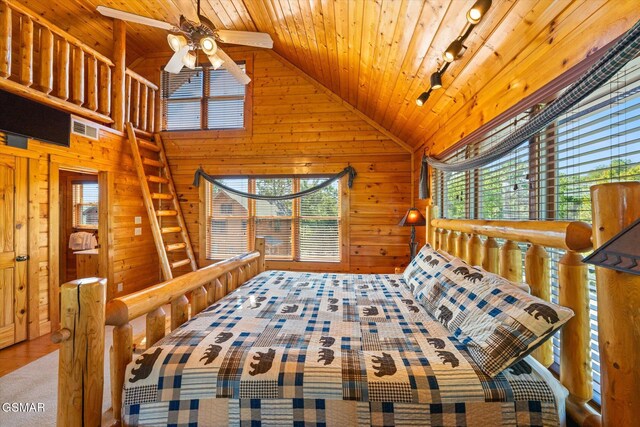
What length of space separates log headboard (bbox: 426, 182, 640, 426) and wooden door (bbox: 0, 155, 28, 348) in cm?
422

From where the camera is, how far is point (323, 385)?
1.06m

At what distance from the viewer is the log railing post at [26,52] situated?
9.14ft

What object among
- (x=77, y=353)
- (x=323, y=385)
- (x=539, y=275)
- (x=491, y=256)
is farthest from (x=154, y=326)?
(x=491, y=256)

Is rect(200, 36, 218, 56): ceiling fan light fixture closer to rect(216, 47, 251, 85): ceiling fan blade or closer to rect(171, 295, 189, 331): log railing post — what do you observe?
rect(216, 47, 251, 85): ceiling fan blade

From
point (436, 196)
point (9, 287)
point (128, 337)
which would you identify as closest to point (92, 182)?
point (9, 287)

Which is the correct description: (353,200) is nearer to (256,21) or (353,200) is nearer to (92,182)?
(256,21)

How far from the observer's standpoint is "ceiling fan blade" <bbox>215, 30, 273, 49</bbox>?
2426mm

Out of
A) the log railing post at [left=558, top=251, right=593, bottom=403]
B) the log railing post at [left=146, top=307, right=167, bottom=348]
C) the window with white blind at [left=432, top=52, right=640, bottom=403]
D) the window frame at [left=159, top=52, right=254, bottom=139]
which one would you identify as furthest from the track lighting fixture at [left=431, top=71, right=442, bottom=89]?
the window frame at [left=159, top=52, right=254, bottom=139]

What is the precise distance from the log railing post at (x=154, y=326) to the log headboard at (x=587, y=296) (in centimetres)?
169

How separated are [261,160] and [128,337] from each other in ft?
11.7

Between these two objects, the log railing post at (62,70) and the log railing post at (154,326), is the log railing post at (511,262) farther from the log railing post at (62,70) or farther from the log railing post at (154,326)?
the log railing post at (62,70)

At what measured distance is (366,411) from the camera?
1026mm

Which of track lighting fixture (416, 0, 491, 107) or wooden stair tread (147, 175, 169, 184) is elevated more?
track lighting fixture (416, 0, 491, 107)

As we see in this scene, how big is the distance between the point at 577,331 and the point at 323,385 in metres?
0.96
